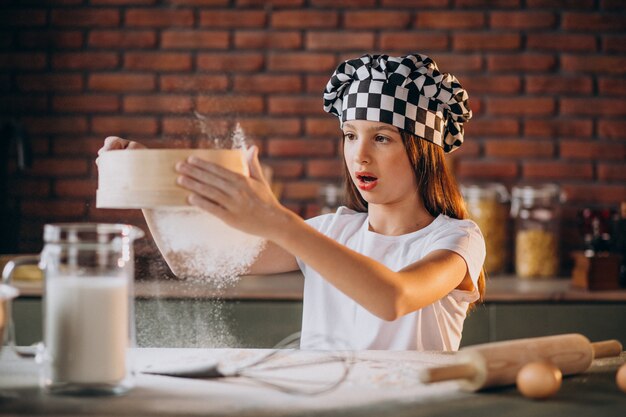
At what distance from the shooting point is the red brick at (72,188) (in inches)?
103

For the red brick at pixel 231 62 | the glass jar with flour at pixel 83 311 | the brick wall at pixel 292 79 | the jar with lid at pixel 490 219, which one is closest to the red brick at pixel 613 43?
the brick wall at pixel 292 79

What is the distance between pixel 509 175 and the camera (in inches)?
102

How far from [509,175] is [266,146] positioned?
0.80 m

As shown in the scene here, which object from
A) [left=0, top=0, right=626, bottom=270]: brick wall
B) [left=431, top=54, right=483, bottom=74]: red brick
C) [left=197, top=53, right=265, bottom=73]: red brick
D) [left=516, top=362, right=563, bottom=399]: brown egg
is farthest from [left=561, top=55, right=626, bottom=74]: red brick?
[left=516, top=362, right=563, bottom=399]: brown egg

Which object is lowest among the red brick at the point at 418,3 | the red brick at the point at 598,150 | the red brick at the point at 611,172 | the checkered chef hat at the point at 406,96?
the red brick at the point at 611,172

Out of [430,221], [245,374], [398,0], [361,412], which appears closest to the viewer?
[361,412]

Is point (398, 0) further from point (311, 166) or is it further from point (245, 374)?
point (245, 374)

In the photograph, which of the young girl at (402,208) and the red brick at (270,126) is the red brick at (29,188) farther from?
the young girl at (402,208)

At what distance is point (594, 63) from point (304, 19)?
0.95 meters

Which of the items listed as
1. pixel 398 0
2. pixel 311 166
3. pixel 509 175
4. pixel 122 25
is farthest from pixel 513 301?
pixel 122 25

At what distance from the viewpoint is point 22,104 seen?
102 inches

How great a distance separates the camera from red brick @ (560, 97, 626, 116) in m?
2.58

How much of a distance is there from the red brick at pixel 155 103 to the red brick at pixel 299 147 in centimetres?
31

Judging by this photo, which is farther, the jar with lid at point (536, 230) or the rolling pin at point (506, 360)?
the jar with lid at point (536, 230)
